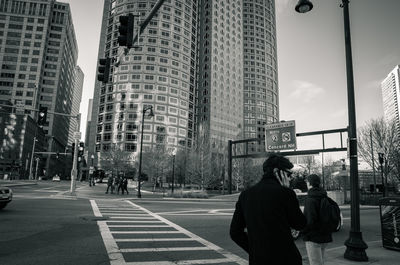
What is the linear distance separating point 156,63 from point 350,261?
108m

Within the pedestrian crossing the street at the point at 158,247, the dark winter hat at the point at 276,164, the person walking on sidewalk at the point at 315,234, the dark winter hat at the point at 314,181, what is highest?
the dark winter hat at the point at 276,164

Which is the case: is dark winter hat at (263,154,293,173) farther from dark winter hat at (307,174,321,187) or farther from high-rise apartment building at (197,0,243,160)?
high-rise apartment building at (197,0,243,160)

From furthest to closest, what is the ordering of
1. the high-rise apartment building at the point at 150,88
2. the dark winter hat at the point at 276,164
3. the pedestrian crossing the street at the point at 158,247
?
the high-rise apartment building at the point at 150,88 → the pedestrian crossing the street at the point at 158,247 → the dark winter hat at the point at 276,164

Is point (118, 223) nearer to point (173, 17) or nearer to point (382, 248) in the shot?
point (382, 248)

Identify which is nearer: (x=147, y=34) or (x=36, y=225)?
(x=36, y=225)

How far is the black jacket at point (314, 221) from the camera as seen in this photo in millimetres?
4297

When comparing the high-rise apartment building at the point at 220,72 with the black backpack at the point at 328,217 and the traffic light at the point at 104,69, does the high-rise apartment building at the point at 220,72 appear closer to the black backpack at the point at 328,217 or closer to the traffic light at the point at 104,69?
the traffic light at the point at 104,69

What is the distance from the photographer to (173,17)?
117 m

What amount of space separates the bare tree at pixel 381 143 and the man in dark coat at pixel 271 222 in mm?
38521

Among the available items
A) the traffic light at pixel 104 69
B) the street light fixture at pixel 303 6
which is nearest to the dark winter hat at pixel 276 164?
the street light fixture at pixel 303 6

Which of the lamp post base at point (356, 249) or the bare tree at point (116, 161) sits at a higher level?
the bare tree at point (116, 161)

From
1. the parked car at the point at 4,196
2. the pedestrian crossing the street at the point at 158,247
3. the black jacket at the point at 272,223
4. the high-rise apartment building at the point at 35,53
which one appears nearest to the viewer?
the black jacket at the point at 272,223

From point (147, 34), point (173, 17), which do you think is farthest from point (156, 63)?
point (173, 17)

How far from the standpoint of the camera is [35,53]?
124562 millimetres
